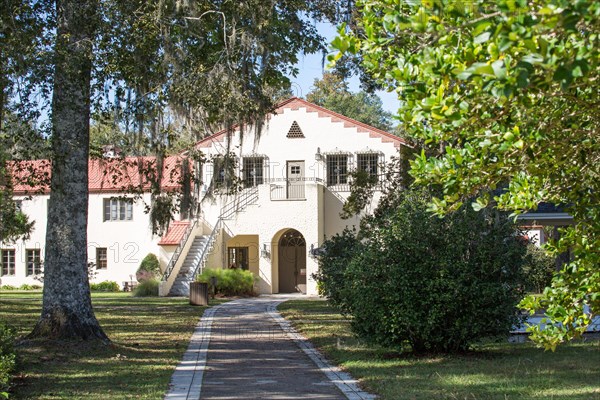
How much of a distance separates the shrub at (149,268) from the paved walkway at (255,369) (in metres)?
18.4

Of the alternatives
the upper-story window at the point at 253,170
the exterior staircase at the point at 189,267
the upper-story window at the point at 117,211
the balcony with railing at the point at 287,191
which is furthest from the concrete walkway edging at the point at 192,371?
the upper-story window at the point at 117,211

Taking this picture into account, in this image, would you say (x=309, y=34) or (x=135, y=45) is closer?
(x=135, y=45)

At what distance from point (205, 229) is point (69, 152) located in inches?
938

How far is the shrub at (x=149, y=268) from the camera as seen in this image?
37.8m

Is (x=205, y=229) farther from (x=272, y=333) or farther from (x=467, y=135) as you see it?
(x=467, y=135)

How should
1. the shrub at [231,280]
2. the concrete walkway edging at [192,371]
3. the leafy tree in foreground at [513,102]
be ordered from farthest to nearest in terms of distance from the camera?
the shrub at [231,280] → the concrete walkway edging at [192,371] → the leafy tree in foreground at [513,102]

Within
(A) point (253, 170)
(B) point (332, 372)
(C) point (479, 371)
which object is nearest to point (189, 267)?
(A) point (253, 170)

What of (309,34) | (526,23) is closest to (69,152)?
(309,34)

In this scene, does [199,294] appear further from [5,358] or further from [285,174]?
[5,358]

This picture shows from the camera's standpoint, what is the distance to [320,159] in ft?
119

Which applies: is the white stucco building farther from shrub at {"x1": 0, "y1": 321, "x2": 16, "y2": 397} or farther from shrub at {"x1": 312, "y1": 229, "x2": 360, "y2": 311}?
shrub at {"x1": 0, "y1": 321, "x2": 16, "y2": 397}

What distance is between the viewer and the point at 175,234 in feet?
126

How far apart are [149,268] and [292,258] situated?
22.1 ft

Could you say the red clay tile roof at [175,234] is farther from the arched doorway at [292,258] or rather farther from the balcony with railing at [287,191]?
the balcony with railing at [287,191]
